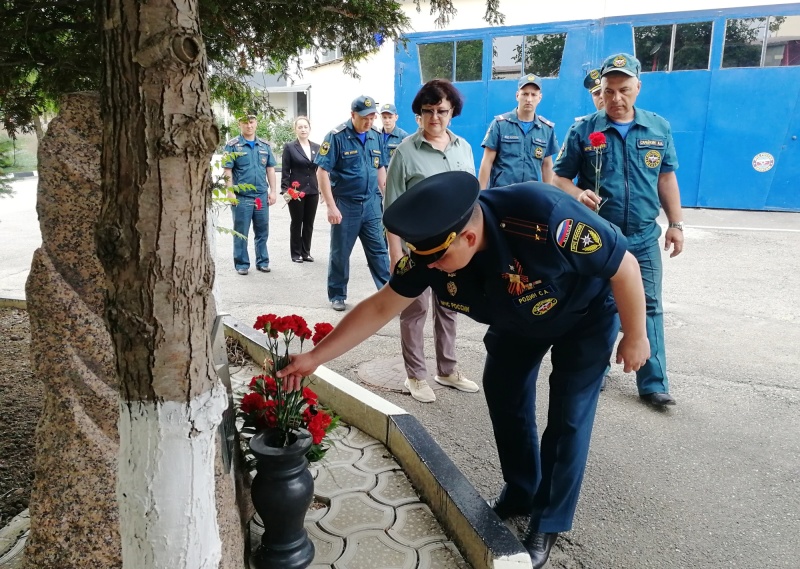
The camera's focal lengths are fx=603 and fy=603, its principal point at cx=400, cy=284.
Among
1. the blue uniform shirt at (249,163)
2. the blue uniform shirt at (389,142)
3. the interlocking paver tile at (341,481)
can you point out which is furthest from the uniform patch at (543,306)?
the blue uniform shirt at (249,163)

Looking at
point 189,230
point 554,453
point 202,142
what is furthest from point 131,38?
point 554,453

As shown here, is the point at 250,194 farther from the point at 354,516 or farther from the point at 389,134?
the point at 354,516

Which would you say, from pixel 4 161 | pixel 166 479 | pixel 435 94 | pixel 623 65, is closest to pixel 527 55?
pixel 623 65

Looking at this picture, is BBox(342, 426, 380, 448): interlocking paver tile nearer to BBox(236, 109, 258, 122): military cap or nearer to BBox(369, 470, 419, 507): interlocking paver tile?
BBox(369, 470, 419, 507): interlocking paver tile

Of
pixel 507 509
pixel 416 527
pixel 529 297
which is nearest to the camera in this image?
pixel 529 297

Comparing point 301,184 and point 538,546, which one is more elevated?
point 301,184

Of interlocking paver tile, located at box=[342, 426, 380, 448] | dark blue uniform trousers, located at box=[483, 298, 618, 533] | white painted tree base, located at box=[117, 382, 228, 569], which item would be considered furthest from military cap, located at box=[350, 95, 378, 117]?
white painted tree base, located at box=[117, 382, 228, 569]

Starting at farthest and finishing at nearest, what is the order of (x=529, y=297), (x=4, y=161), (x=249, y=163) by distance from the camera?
(x=249, y=163)
(x=4, y=161)
(x=529, y=297)

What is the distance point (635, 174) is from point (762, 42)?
10.4 metres

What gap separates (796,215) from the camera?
11992mm

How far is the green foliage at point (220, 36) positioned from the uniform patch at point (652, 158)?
191cm

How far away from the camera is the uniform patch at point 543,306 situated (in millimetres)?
2123

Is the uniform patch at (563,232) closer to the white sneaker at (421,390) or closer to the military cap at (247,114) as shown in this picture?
the military cap at (247,114)

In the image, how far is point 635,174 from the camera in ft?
12.8
